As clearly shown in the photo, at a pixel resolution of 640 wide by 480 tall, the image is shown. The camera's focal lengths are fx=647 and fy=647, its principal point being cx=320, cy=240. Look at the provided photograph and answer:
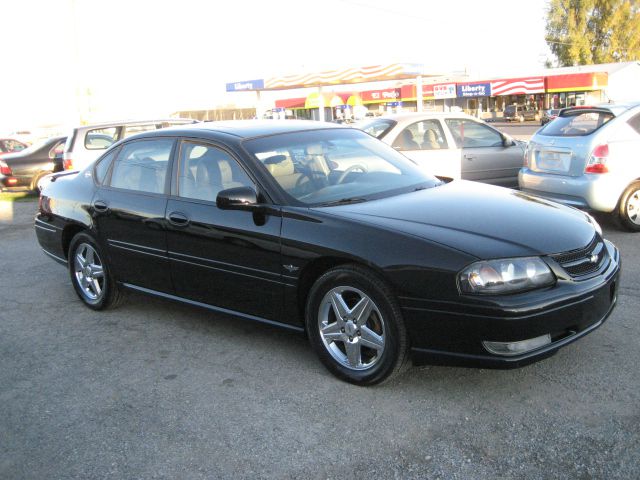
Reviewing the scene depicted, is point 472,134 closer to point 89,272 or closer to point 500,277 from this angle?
point 89,272

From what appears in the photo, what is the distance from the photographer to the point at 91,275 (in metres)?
5.69

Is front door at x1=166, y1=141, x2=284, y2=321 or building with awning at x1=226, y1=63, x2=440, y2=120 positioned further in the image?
building with awning at x1=226, y1=63, x2=440, y2=120

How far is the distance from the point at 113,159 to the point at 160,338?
1.65m

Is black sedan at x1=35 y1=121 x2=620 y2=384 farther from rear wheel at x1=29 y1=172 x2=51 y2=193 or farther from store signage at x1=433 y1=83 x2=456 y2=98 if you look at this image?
store signage at x1=433 y1=83 x2=456 y2=98

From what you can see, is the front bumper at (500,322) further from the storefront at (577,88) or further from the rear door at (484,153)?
the storefront at (577,88)

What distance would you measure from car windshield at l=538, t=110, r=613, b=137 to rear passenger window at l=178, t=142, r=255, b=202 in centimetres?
492

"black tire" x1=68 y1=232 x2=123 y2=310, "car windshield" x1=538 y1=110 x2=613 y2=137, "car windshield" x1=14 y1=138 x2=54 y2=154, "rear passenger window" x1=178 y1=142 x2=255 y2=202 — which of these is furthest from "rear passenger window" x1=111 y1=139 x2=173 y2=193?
"car windshield" x1=14 y1=138 x2=54 y2=154

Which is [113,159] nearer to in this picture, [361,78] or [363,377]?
[363,377]

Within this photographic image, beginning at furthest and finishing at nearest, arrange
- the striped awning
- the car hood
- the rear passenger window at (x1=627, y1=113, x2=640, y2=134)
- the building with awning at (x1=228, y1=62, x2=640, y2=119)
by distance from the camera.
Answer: the building with awning at (x1=228, y1=62, x2=640, y2=119), the striped awning, the rear passenger window at (x1=627, y1=113, x2=640, y2=134), the car hood

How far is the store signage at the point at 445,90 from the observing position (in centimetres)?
6266

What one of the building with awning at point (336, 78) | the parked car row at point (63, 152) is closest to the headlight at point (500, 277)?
the parked car row at point (63, 152)

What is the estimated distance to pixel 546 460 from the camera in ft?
9.66

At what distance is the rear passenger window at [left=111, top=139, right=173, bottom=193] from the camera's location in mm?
4961

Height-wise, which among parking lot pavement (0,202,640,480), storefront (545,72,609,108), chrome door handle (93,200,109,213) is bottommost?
parking lot pavement (0,202,640,480)
